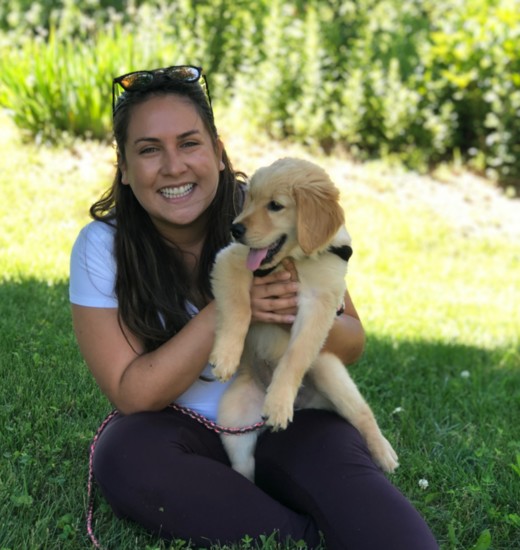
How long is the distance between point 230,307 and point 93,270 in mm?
461

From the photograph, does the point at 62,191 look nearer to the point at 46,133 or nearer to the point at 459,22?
the point at 46,133

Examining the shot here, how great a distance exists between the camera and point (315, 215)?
99.0 inches

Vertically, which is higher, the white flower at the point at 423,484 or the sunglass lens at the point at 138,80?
the sunglass lens at the point at 138,80

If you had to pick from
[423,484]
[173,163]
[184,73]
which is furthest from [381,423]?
[184,73]

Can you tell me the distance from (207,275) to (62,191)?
11.9ft

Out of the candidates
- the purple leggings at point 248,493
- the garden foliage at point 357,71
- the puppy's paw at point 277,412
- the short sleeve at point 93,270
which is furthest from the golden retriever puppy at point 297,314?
the garden foliage at point 357,71

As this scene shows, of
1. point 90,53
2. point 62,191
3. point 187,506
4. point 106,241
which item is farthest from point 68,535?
point 90,53

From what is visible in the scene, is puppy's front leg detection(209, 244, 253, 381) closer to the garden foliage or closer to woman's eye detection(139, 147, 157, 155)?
woman's eye detection(139, 147, 157, 155)

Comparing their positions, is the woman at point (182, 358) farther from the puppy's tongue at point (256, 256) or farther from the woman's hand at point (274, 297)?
the puppy's tongue at point (256, 256)

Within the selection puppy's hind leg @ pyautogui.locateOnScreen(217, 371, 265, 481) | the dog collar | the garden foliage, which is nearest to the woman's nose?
the dog collar

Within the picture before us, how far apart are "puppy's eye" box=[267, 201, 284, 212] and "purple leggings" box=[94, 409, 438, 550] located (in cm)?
73

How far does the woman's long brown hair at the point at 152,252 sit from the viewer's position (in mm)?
2660

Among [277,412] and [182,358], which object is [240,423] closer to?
[277,412]

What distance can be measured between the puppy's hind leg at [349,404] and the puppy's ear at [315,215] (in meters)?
0.44
